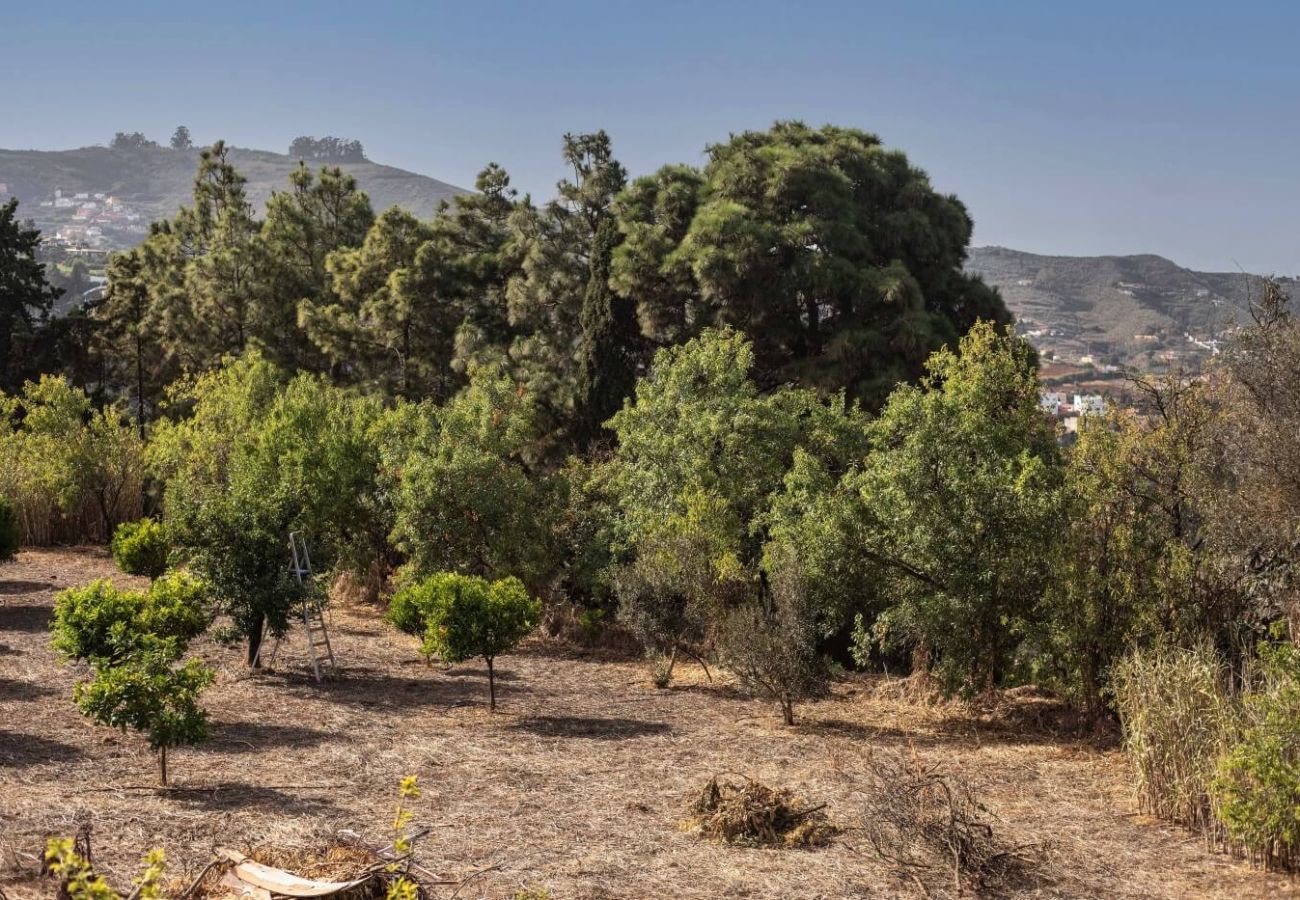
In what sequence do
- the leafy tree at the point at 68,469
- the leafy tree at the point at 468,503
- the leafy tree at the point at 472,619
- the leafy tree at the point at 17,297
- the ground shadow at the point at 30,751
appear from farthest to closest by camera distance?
the leafy tree at the point at 17,297 → the leafy tree at the point at 68,469 → the leafy tree at the point at 468,503 → the leafy tree at the point at 472,619 → the ground shadow at the point at 30,751

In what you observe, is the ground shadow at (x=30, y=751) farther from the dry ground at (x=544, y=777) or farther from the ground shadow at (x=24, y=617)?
the ground shadow at (x=24, y=617)

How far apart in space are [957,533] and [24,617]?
666 inches

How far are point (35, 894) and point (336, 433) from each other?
1617 cm

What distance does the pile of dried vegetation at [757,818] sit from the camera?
10.1 metres

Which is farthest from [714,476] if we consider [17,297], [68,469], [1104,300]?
[1104,300]

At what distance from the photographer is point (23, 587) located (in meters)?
23.8

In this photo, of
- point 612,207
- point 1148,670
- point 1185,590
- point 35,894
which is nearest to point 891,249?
point 612,207

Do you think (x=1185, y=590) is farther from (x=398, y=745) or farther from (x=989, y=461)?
(x=398, y=745)

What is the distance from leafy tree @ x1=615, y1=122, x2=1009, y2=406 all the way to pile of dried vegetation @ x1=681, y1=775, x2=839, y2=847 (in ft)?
48.7

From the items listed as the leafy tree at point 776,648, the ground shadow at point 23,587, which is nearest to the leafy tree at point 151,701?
the leafy tree at point 776,648

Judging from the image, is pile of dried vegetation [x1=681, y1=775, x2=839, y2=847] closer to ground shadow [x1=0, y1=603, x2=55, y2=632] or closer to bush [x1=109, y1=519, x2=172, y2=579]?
ground shadow [x1=0, y1=603, x2=55, y2=632]

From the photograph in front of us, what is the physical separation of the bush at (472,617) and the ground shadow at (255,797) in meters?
3.92

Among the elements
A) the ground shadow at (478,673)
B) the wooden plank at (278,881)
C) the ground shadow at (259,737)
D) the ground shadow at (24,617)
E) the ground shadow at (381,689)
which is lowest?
the ground shadow at (478,673)

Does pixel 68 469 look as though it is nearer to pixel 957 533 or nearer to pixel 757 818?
pixel 957 533
